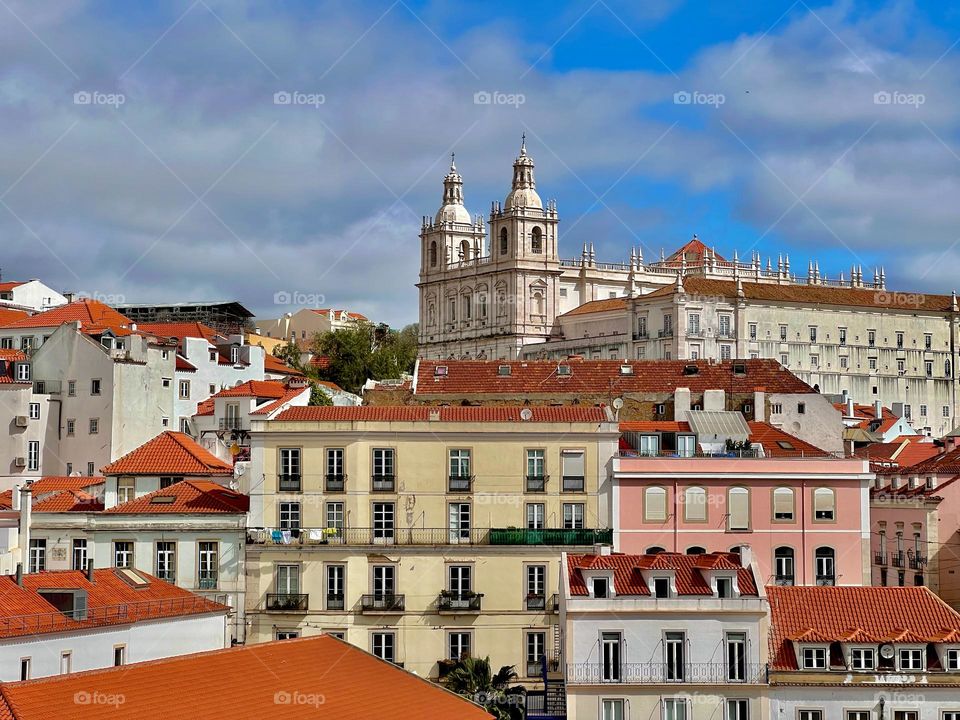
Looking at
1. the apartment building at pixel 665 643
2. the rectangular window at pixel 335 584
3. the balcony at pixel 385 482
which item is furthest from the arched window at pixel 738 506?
the rectangular window at pixel 335 584

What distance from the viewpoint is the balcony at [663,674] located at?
4462cm

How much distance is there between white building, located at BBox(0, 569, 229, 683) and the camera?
41.2 m

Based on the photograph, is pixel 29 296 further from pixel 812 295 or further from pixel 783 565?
pixel 783 565

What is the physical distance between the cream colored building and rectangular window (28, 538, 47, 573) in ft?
23.4

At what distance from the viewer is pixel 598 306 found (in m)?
168

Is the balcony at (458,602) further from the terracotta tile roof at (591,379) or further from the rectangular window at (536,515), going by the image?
the terracotta tile roof at (591,379)

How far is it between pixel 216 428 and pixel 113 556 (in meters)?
34.5

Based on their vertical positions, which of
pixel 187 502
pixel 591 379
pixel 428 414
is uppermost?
pixel 591 379

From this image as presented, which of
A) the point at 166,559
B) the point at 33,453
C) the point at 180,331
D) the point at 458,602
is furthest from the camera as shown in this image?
the point at 180,331

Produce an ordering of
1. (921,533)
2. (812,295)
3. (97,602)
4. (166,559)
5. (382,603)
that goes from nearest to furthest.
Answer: (97,602) → (382,603) → (166,559) → (921,533) → (812,295)

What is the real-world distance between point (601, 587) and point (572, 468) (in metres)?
10.1

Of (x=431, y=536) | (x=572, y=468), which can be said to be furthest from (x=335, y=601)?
(x=572, y=468)

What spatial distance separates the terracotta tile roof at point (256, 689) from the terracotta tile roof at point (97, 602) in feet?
15.2

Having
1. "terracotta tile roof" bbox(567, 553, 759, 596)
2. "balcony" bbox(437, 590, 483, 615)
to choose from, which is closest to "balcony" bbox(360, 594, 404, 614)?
"balcony" bbox(437, 590, 483, 615)
